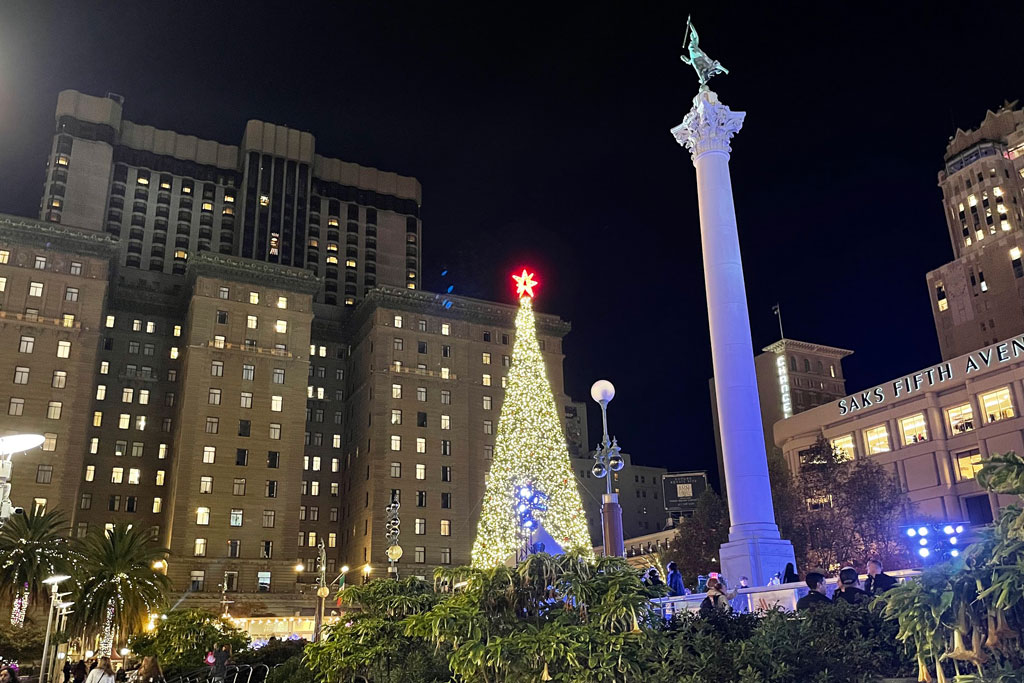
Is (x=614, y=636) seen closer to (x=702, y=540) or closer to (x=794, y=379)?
(x=702, y=540)

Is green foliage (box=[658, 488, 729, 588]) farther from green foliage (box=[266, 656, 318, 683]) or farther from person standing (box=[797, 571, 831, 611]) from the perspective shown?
person standing (box=[797, 571, 831, 611])

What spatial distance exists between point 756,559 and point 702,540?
1651 inches

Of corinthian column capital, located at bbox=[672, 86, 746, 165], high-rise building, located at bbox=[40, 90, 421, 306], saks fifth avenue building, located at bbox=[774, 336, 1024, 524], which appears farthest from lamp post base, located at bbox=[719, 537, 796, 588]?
high-rise building, located at bbox=[40, 90, 421, 306]

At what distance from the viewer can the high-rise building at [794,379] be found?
13550 centimetres

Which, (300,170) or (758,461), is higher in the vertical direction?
(300,170)

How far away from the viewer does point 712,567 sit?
71188mm

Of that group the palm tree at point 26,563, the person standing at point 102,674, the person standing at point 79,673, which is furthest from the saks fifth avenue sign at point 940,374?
the person standing at point 102,674

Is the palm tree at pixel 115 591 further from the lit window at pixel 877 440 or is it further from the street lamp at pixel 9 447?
the lit window at pixel 877 440

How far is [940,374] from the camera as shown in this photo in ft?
252

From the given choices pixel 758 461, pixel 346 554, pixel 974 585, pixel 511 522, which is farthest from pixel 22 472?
→ pixel 974 585

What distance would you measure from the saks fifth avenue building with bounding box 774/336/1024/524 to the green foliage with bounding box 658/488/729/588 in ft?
65.2

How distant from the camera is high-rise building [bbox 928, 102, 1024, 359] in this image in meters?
106

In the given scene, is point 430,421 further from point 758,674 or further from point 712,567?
point 758,674

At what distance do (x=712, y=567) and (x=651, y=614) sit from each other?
2471 inches
